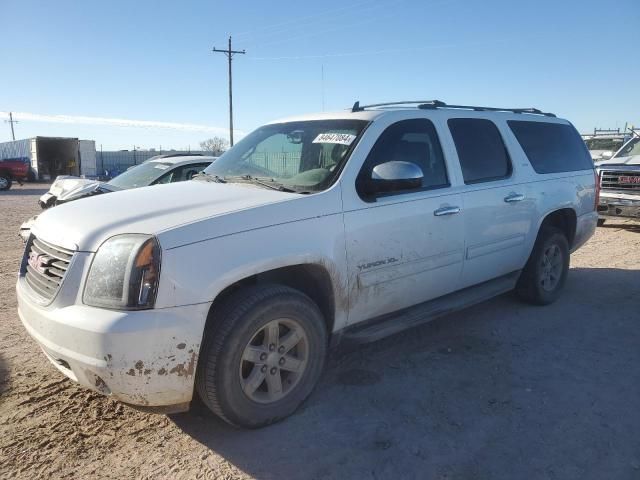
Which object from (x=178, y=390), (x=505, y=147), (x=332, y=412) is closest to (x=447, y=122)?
(x=505, y=147)

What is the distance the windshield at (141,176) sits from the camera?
7816 millimetres

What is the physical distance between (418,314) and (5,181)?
1069 inches

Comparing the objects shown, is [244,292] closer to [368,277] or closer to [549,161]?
[368,277]

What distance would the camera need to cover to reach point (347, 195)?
3299mm

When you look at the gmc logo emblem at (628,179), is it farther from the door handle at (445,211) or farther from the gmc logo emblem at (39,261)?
the gmc logo emblem at (39,261)

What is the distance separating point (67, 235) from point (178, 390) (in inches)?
41.9

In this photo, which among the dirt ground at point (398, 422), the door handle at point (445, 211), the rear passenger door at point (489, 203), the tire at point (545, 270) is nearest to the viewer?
the dirt ground at point (398, 422)

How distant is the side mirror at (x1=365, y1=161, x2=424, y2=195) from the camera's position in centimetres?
330

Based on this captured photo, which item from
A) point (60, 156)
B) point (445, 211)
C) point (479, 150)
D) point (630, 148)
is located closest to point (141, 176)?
point (479, 150)

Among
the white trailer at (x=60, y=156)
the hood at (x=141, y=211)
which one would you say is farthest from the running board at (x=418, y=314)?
the white trailer at (x=60, y=156)

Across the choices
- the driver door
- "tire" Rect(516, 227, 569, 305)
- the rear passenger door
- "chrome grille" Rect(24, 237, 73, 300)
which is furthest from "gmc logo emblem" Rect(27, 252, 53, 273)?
"tire" Rect(516, 227, 569, 305)

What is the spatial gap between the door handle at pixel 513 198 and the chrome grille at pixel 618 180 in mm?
6307

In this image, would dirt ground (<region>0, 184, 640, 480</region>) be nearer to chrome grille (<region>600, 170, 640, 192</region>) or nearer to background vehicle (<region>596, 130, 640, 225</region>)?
background vehicle (<region>596, 130, 640, 225</region>)

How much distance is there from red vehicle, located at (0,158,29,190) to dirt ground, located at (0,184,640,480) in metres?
24.5
